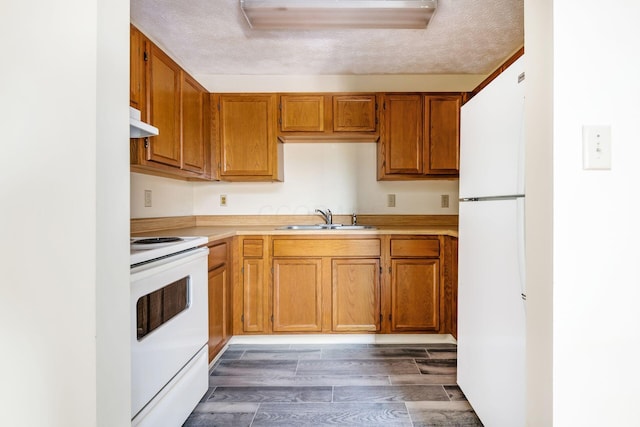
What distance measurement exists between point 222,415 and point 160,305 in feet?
2.49

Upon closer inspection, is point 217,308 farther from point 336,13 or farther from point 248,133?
point 336,13

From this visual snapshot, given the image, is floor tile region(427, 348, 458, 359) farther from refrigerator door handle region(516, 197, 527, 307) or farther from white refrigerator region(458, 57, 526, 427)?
refrigerator door handle region(516, 197, 527, 307)

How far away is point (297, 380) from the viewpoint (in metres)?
2.04

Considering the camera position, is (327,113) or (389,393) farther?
(327,113)

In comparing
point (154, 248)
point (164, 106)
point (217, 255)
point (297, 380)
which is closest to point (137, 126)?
point (154, 248)

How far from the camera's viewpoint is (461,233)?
183cm

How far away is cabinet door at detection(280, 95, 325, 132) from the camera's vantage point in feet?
9.29

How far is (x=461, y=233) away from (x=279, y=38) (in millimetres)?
1839

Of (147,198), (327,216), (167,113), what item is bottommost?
(327,216)

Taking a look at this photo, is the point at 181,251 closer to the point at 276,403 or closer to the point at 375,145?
the point at 276,403
